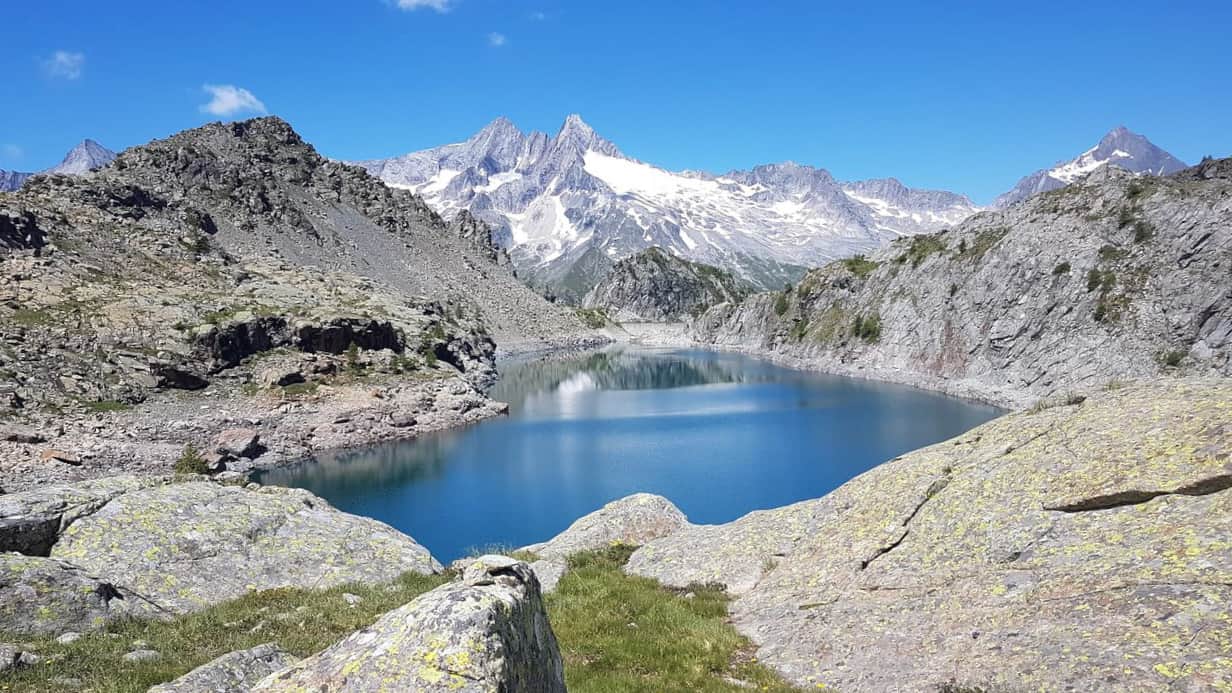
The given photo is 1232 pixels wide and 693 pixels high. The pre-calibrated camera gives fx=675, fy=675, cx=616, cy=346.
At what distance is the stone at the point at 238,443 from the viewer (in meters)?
68.0

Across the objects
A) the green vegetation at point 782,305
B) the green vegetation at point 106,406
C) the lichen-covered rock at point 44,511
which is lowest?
the green vegetation at point 106,406

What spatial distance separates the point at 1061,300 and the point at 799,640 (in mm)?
104600

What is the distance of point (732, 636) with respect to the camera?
44.2ft

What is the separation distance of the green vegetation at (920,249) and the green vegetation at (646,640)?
13415 cm

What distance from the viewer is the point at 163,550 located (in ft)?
57.0

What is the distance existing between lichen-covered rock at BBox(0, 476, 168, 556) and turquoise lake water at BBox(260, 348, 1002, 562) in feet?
54.0

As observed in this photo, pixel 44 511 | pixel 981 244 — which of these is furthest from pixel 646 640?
pixel 981 244

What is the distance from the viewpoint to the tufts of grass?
955 cm

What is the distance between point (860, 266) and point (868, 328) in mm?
30945

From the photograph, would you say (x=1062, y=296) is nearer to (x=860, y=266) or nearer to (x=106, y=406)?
(x=860, y=266)

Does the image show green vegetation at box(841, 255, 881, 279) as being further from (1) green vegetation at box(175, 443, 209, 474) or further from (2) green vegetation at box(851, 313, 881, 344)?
(1) green vegetation at box(175, 443, 209, 474)

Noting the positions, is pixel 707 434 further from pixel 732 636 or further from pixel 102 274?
pixel 102 274

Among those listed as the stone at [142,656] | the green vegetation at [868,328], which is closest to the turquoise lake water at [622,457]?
the green vegetation at [868,328]

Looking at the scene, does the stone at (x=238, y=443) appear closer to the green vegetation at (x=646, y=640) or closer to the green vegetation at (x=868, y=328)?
the green vegetation at (x=646, y=640)
